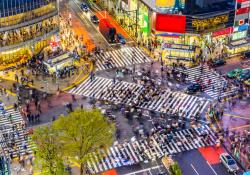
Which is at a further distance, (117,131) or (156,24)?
(156,24)

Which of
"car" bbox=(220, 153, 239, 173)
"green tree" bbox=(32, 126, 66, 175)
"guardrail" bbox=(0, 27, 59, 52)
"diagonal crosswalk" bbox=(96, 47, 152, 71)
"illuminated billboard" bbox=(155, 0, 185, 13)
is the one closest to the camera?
"green tree" bbox=(32, 126, 66, 175)

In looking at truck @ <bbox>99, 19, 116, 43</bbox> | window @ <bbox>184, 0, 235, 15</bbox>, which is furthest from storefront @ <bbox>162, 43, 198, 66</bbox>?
truck @ <bbox>99, 19, 116, 43</bbox>

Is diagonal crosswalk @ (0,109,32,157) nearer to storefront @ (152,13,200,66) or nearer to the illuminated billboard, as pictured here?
storefront @ (152,13,200,66)

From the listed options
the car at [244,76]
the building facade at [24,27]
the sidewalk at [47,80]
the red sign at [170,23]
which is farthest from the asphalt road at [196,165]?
the building facade at [24,27]

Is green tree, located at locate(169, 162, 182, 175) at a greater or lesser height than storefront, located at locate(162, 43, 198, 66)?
lesser

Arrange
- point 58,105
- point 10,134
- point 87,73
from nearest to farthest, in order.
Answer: point 10,134
point 58,105
point 87,73

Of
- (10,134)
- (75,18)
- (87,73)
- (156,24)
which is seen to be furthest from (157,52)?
(10,134)

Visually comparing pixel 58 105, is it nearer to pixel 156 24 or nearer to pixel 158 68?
pixel 158 68

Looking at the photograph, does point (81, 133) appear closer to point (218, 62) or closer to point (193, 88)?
point (193, 88)
